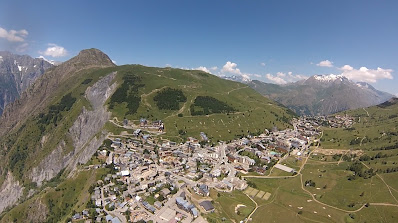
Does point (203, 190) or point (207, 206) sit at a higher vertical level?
point (203, 190)

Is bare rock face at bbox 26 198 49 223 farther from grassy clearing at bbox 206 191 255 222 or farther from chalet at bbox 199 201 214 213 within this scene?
grassy clearing at bbox 206 191 255 222

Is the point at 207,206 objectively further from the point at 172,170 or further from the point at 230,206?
the point at 172,170

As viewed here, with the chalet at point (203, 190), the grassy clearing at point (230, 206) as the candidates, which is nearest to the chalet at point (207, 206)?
the grassy clearing at point (230, 206)

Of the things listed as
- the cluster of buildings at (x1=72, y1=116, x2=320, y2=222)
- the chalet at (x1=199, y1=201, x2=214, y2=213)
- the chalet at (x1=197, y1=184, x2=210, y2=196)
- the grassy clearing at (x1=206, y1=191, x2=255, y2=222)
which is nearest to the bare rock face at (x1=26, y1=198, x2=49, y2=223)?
the cluster of buildings at (x1=72, y1=116, x2=320, y2=222)

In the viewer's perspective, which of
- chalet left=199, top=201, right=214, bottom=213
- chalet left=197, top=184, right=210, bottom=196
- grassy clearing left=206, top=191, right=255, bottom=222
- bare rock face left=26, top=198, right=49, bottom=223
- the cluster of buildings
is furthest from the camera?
bare rock face left=26, top=198, right=49, bottom=223

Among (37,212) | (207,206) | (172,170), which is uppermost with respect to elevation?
(172,170)

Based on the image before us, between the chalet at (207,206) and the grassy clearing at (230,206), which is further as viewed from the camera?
the chalet at (207,206)

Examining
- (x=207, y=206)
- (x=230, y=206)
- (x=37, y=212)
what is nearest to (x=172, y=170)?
(x=207, y=206)

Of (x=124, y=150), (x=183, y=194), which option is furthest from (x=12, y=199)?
(x=183, y=194)

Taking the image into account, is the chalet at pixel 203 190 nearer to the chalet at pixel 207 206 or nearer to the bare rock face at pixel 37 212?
the chalet at pixel 207 206

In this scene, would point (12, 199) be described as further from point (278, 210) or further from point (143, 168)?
point (278, 210)

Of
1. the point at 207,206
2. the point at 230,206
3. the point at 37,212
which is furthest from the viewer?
the point at 37,212
